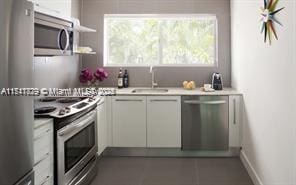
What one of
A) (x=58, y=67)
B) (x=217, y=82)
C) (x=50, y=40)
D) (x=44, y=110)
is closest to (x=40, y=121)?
(x=44, y=110)

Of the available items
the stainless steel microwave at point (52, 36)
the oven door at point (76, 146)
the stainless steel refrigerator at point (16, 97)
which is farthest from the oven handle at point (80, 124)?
the stainless steel refrigerator at point (16, 97)

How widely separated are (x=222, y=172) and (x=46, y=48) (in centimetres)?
241

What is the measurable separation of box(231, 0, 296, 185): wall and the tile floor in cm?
24

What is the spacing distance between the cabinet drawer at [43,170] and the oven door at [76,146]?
0.34 ft

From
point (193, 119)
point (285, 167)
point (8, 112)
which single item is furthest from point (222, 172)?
point (8, 112)

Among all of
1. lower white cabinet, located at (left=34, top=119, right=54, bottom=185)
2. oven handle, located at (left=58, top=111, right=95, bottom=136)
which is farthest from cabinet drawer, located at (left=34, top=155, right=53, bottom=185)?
oven handle, located at (left=58, top=111, right=95, bottom=136)

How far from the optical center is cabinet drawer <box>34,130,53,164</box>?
7.65 ft

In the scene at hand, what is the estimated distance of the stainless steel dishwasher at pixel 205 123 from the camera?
4328mm

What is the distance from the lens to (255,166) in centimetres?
352

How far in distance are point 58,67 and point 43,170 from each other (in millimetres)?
2021

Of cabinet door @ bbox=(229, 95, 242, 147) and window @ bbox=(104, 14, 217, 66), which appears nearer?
cabinet door @ bbox=(229, 95, 242, 147)

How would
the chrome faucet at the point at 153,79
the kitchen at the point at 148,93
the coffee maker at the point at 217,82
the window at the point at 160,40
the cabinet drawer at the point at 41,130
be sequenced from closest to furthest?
1. the kitchen at the point at 148,93
2. the cabinet drawer at the point at 41,130
3. the coffee maker at the point at 217,82
4. the chrome faucet at the point at 153,79
5. the window at the point at 160,40

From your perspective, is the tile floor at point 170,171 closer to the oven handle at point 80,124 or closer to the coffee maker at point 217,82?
the oven handle at point 80,124

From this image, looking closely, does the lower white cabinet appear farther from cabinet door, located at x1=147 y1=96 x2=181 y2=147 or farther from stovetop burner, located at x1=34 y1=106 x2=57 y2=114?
cabinet door, located at x1=147 y1=96 x2=181 y2=147
